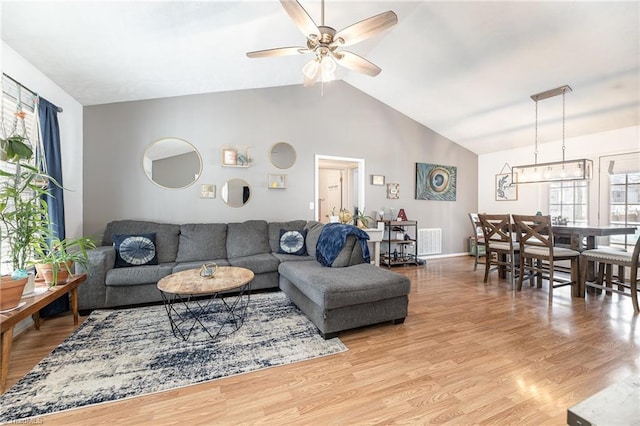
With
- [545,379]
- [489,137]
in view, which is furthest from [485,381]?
[489,137]

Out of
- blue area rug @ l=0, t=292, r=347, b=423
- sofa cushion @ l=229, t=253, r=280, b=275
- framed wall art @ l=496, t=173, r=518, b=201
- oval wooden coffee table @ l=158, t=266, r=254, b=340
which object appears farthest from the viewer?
framed wall art @ l=496, t=173, r=518, b=201

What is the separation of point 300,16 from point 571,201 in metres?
5.65

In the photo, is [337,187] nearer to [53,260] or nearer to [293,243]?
[293,243]

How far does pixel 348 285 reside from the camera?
7.29ft

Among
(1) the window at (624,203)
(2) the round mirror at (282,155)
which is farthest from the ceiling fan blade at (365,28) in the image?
(1) the window at (624,203)

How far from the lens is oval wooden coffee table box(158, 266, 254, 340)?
2.08 metres

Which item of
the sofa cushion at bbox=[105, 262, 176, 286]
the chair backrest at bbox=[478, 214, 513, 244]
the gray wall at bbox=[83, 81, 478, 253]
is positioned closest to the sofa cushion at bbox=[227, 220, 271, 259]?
the gray wall at bbox=[83, 81, 478, 253]

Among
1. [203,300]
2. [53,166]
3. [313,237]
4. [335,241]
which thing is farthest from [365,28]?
[53,166]

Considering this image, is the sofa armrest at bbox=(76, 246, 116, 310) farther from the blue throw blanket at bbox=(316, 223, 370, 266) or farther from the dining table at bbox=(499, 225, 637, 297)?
the dining table at bbox=(499, 225, 637, 297)

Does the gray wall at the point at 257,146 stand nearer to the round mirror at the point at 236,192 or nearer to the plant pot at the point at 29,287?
the round mirror at the point at 236,192

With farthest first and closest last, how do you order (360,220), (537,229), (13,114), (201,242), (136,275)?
(360,220) < (201,242) < (537,229) < (136,275) < (13,114)

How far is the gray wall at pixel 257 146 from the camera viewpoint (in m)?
3.58

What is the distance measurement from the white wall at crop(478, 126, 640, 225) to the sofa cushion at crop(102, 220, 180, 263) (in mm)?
6351

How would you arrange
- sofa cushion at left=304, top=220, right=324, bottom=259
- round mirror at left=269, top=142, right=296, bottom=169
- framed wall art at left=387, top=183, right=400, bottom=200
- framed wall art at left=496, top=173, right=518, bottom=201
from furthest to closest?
framed wall art at left=496, top=173, right=518, bottom=201 → framed wall art at left=387, top=183, right=400, bottom=200 → round mirror at left=269, top=142, right=296, bottom=169 → sofa cushion at left=304, top=220, right=324, bottom=259
